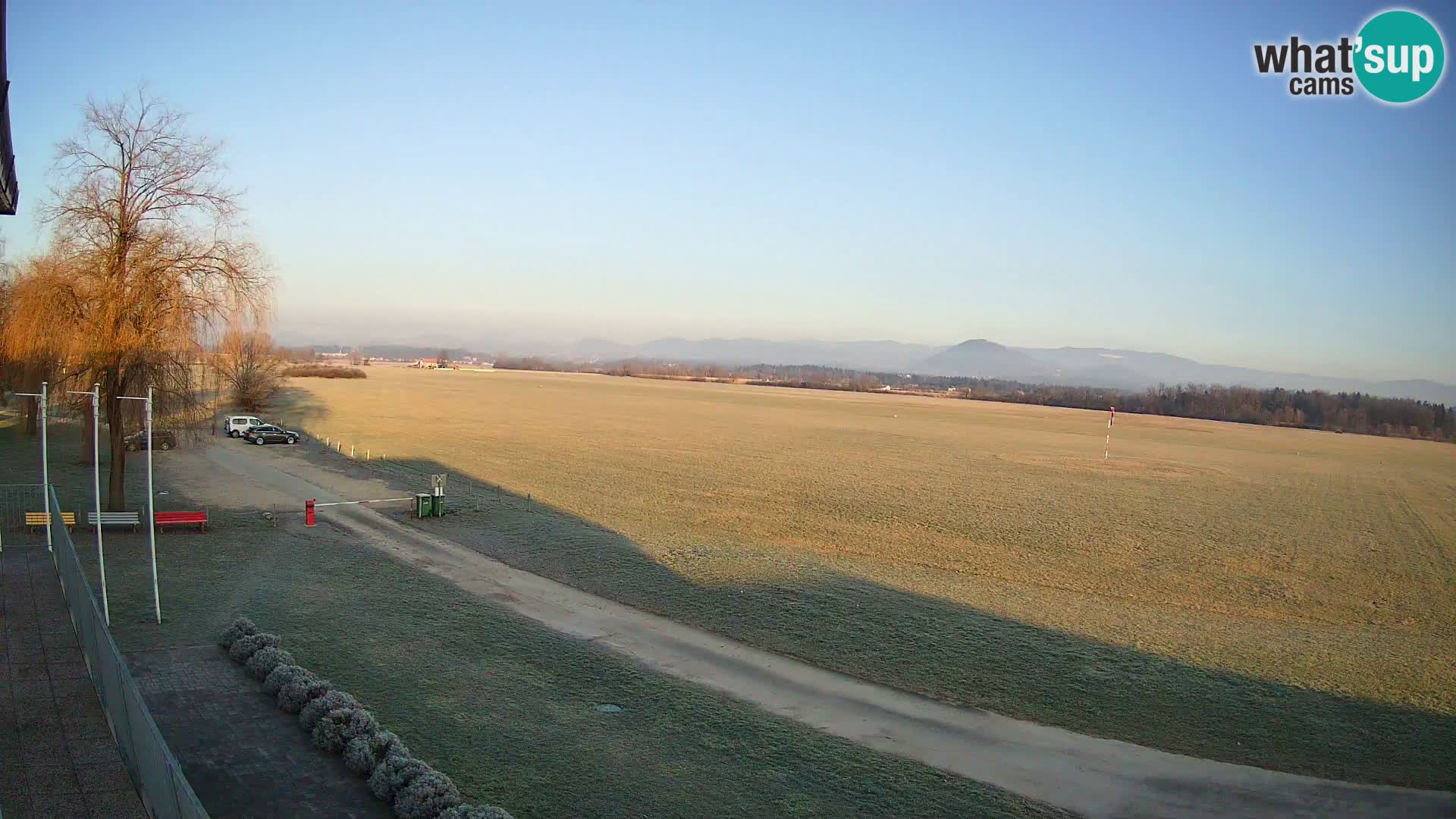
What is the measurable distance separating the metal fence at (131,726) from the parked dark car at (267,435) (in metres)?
35.9

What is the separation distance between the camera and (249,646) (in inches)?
532

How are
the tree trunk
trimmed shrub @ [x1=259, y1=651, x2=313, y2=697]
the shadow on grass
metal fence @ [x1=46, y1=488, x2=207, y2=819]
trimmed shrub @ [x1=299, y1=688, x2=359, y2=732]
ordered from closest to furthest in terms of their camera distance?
metal fence @ [x1=46, y1=488, x2=207, y2=819]
trimmed shrub @ [x1=299, y1=688, x2=359, y2=732]
trimmed shrub @ [x1=259, y1=651, x2=313, y2=697]
the shadow on grass
the tree trunk

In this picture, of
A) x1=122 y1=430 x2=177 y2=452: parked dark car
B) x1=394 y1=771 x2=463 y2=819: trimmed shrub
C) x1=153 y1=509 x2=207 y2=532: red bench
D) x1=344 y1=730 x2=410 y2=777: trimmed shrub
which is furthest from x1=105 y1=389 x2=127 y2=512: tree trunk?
x1=394 y1=771 x2=463 y2=819: trimmed shrub

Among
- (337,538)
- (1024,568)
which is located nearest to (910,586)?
(1024,568)

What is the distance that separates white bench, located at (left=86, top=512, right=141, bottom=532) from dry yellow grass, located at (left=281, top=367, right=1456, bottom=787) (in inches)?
362

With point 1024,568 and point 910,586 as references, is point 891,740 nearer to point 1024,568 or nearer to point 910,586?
point 910,586

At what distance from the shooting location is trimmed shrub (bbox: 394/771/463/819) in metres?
9.05

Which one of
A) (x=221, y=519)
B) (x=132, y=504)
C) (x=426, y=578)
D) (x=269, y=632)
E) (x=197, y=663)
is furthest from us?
(x=132, y=504)

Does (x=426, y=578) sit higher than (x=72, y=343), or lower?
lower

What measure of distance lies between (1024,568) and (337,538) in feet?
63.2

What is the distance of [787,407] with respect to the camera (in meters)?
109

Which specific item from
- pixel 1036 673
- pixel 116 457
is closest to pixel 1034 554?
pixel 1036 673

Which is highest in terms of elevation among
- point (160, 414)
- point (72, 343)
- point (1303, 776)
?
point (72, 343)

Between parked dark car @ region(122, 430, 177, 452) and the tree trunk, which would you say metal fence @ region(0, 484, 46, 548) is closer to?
the tree trunk
